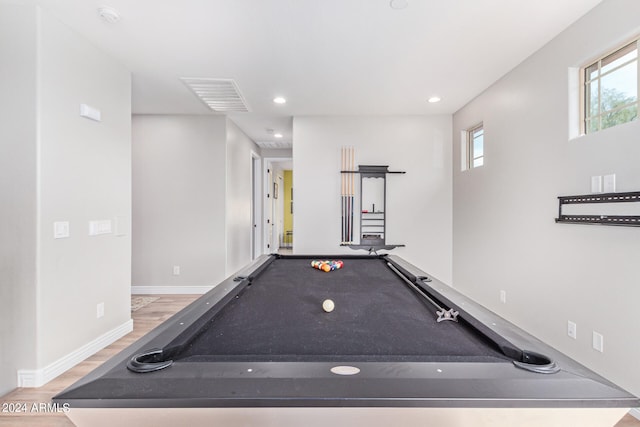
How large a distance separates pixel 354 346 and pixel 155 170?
412cm

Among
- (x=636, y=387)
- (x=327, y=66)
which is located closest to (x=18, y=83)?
(x=327, y=66)

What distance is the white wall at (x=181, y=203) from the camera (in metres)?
4.14

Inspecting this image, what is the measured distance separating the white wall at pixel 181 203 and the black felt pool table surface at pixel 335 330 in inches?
108

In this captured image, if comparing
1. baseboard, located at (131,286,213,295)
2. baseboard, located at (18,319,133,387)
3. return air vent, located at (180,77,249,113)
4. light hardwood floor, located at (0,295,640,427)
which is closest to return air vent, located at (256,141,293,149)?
return air vent, located at (180,77,249,113)

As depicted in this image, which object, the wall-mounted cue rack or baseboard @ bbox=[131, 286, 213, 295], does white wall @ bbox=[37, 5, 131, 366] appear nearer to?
baseboard @ bbox=[131, 286, 213, 295]

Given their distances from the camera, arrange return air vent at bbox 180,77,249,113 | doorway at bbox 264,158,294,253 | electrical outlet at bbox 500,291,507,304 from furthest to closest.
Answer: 1. doorway at bbox 264,158,294,253
2. return air vent at bbox 180,77,249,113
3. electrical outlet at bbox 500,291,507,304

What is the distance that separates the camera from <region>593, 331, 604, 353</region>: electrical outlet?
190 centimetres

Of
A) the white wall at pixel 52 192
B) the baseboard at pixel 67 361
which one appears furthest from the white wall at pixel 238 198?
the white wall at pixel 52 192

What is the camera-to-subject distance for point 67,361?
7.13 feet

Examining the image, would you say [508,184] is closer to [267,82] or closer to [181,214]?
[267,82]

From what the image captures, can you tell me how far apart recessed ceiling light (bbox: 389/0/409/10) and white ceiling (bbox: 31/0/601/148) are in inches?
2.0

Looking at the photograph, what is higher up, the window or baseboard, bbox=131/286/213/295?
the window

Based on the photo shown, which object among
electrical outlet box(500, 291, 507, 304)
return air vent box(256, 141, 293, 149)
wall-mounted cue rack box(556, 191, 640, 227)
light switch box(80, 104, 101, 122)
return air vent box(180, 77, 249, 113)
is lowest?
electrical outlet box(500, 291, 507, 304)

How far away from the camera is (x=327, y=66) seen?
2732 millimetres
